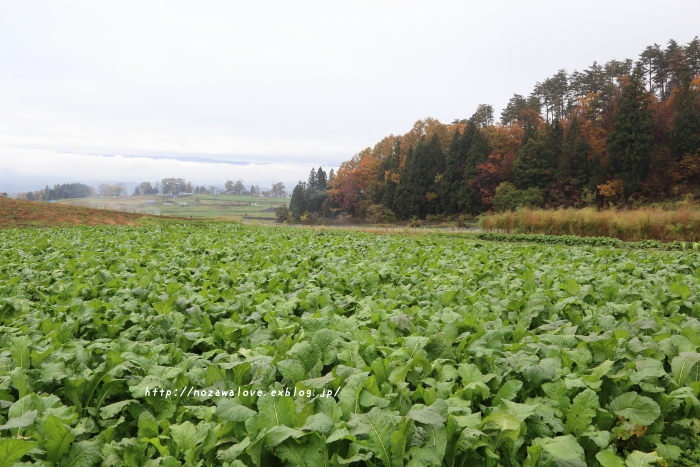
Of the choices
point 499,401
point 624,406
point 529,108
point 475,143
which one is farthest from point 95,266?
point 529,108

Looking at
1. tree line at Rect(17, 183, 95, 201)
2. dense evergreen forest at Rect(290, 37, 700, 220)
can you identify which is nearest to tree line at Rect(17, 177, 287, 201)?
tree line at Rect(17, 183, 95, 201)

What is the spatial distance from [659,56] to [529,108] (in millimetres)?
16555

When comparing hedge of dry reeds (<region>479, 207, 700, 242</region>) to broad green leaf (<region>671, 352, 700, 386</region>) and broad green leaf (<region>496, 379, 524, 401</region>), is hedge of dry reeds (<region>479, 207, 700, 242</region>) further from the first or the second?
broad green leaf (<region>496, 379, 524, 401</region>)

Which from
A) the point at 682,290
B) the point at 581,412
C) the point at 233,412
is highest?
the point at 682,290

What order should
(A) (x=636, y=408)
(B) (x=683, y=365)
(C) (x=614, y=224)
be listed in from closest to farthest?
(A) (x=636, y=408) → (B) (x=683, y=365) → (C) (x=614, y=224)

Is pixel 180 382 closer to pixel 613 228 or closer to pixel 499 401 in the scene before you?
pixel 499 401

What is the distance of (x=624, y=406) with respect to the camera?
2221 millimetres

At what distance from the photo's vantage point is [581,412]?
208cm

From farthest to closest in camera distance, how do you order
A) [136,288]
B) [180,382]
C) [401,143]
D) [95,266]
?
[401,143] < [95,266] < [136,288] < [180,382]

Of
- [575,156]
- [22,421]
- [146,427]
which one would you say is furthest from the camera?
[575,156]

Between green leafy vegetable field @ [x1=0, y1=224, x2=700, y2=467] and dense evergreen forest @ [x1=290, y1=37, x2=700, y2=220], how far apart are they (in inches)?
1553

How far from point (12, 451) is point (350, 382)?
1.45m

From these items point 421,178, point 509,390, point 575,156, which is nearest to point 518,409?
point 509,390

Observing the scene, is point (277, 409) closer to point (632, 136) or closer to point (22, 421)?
point (22, 421)
